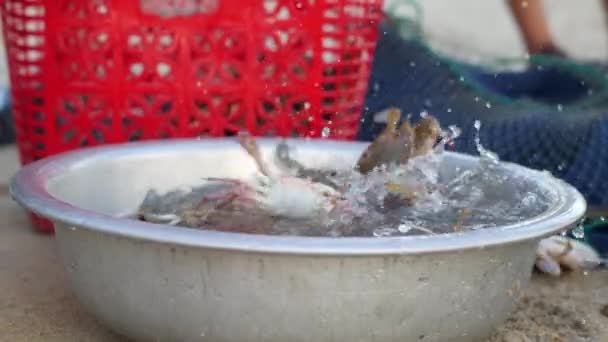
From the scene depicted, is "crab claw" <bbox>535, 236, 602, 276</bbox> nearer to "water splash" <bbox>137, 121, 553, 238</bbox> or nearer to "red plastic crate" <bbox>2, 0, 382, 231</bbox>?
"water splash" <bbox>137, 121, 553, 238</bbox>

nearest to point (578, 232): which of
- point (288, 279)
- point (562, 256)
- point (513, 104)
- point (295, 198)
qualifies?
point (562, 256)

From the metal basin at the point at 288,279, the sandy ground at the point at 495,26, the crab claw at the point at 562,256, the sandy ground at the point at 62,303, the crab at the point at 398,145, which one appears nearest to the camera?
the metal basin at the point at 288,279

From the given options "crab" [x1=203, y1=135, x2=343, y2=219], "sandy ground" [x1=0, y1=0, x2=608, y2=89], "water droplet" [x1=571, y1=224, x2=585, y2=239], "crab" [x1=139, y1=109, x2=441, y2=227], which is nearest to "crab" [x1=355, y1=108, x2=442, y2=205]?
"crab" [x1=139, y1=109, x2=441, y2=227]

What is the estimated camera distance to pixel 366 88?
96.6 inches

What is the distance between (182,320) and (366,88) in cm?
132

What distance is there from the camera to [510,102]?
2510mm

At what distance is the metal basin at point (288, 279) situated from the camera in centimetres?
117

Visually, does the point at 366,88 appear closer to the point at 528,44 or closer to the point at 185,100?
the point at 185,100

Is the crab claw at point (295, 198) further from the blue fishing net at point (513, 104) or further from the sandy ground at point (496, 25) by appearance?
the sandy ground at point (496, 25)

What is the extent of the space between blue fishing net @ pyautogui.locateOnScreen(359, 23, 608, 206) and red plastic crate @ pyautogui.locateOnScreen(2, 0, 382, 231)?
12.0 inches

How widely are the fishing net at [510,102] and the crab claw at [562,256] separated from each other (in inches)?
8.5

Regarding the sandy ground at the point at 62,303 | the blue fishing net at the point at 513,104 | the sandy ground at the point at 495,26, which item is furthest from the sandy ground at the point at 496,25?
the sandy ground at the point at 62,303

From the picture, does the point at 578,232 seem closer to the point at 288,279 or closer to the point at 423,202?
the point at 423,202

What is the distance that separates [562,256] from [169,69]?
104cm
